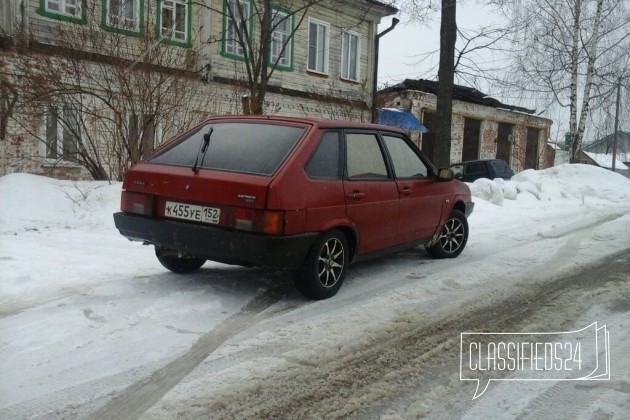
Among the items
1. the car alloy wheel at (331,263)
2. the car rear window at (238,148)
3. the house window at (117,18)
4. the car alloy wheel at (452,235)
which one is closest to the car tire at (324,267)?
the car alloy wheel at (331,263)

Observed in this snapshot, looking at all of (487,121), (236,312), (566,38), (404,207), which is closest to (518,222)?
(404,207)

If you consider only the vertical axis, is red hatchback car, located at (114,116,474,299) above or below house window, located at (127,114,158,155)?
below

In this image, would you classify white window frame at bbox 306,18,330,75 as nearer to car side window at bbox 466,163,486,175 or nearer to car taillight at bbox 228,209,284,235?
car side window at bbox 466,163,486,175

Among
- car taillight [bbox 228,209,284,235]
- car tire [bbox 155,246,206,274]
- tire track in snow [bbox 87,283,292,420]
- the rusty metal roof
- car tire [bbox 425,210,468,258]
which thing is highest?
Answer: the rusty metal roof

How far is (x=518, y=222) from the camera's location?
982cm

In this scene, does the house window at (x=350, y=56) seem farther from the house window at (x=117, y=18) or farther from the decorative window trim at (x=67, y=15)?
the house window at (x=117, y=18)

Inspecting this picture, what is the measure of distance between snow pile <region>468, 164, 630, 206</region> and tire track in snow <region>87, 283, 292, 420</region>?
28.1ft

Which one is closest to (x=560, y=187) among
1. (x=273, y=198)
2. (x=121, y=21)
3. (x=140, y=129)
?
(x=140, y=129)

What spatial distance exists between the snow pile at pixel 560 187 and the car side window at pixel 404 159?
6061mm

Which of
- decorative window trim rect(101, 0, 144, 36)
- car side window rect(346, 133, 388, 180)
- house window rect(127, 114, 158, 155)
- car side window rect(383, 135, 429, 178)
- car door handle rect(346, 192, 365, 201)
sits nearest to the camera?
car door handle rect(346, 192, 365, 201)

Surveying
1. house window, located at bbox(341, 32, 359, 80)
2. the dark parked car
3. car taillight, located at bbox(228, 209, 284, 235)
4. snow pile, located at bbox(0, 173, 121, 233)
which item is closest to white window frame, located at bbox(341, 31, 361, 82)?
house window, located at bbox(341, 32, 359, 80)

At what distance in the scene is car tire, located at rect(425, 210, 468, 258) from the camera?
6489 mm

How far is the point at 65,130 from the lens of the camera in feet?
31.5

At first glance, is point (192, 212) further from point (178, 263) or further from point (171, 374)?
point (171, 374)
